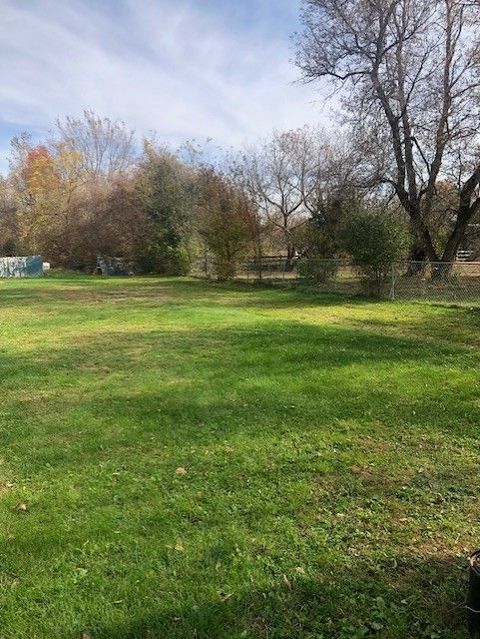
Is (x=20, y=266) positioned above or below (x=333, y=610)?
above

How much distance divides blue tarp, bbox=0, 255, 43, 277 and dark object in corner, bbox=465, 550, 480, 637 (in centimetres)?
3287

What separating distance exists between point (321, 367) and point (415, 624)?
166 inches

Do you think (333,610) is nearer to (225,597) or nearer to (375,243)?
(225,597)

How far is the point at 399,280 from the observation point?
14414mm

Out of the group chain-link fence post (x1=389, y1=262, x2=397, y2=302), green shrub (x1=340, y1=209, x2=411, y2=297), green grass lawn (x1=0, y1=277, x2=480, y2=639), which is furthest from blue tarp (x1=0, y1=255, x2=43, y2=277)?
green grass lawn (x1=0, y1=277, x2=480, y2=639)

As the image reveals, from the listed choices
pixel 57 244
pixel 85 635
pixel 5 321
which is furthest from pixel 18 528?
pixel 57 244

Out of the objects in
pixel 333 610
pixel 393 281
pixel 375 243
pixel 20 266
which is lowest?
pixel 333 610

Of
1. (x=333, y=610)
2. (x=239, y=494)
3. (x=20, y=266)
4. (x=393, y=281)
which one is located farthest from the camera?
(x=20, y=266)

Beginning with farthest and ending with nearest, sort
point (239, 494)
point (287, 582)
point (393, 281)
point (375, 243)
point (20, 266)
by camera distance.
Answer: point (20, 266) → point (393, 281) → point (375, 243) → point (239, 494) → point (287, 582)

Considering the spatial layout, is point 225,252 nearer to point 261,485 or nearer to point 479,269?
point 479,269

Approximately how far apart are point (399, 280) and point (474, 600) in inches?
524

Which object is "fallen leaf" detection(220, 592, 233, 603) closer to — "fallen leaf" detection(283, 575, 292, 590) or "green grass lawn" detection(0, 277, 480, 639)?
"green grass lawn" detection(0, 277, 480, 639)

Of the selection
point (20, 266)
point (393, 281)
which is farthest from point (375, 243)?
point (20, 266)

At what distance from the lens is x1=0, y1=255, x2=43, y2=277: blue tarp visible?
31.2m
